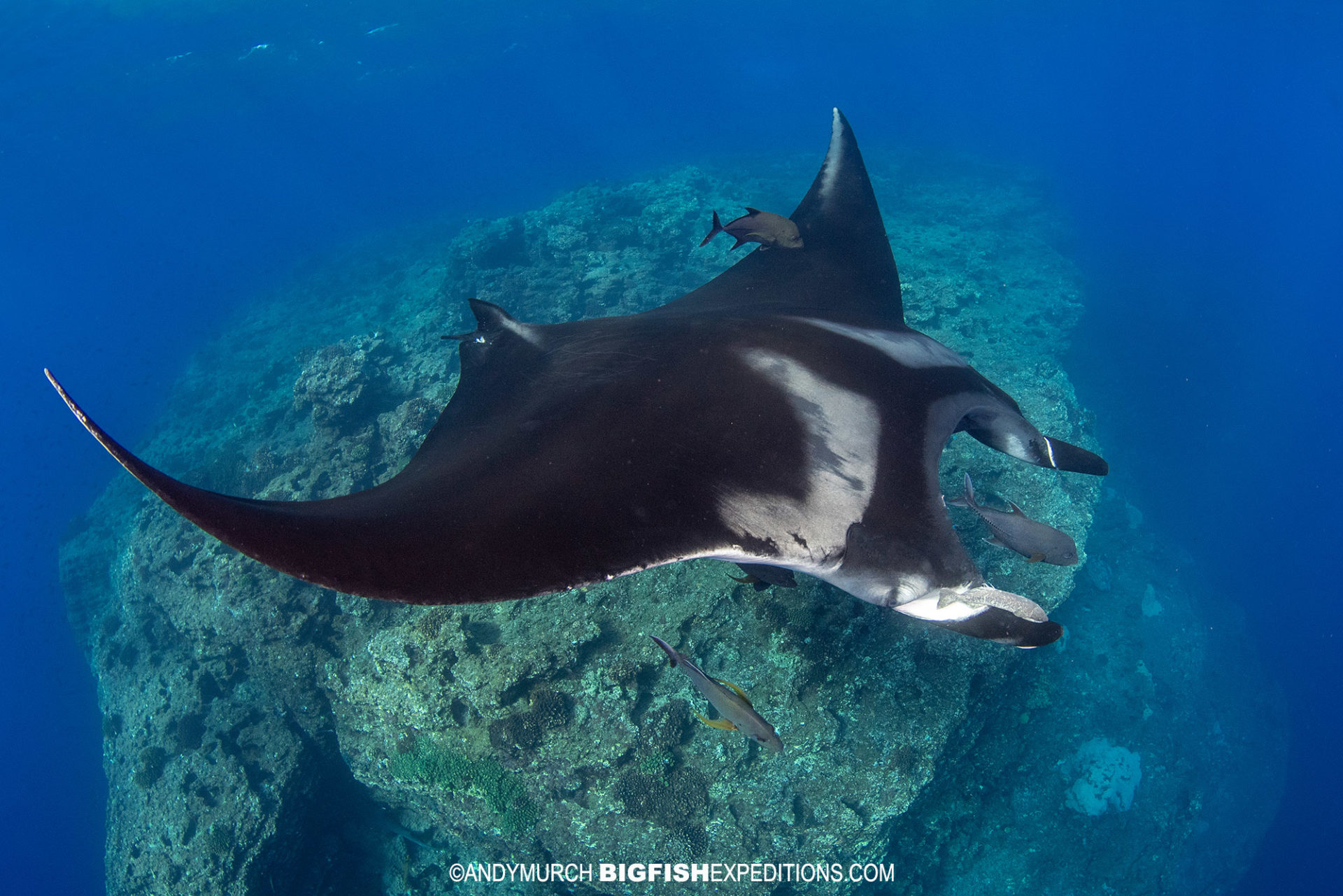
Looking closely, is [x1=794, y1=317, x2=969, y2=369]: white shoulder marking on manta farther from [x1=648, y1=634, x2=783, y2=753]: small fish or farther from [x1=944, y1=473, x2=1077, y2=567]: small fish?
[x1=648, y1=634, x2=783, y2=753]: small fish

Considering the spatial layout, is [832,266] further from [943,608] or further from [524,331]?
[943,608]

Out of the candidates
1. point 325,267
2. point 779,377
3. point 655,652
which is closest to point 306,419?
point 655,652

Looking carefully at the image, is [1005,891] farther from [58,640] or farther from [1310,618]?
[58,640]

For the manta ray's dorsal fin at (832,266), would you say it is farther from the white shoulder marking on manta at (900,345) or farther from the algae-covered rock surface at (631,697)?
the algae-covered rock surface at (631,697)

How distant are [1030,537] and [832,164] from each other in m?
3.17

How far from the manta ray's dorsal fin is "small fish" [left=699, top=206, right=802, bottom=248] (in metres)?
0.08

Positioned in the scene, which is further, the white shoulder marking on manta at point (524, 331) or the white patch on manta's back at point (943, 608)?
the white shoulder marking on manta at point (524, 331)

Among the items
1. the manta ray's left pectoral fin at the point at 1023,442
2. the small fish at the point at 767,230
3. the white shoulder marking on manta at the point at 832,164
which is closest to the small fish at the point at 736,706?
the manta ray's left pectoral fin at the point at 1023,442

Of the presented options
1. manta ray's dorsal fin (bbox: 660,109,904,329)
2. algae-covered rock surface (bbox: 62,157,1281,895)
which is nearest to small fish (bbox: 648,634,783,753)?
algae-covered rock surface (bbox: 62,157,1281,895)

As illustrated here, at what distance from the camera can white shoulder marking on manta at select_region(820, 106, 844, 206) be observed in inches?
170

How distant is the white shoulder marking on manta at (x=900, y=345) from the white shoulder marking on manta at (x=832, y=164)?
1859mm

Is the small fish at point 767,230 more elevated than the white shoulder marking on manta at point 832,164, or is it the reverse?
the white shoulder marking on manta at point 832,164

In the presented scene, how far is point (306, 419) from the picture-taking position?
1320cm

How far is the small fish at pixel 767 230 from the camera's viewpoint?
4199 millimetres
